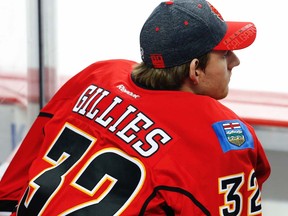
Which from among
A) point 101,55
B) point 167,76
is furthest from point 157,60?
point 101,55

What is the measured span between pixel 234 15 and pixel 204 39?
2.10ft

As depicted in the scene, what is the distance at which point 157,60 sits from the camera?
106 centimetres

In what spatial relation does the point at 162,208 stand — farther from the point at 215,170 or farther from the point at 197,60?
the point at 197,60

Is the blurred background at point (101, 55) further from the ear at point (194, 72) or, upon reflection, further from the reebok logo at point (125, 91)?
the ear at point (194, 72)

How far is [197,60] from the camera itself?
1.04 meters

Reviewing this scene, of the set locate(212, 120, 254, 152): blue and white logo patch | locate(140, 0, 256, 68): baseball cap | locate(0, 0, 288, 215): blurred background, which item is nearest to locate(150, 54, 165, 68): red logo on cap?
locate(140, 0, 256, 68): baseball cap

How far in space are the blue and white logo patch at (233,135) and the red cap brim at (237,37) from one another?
138 millimetres

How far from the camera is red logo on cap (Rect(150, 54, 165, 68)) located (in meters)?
1.06

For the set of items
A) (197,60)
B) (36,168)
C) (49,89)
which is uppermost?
(197,60)

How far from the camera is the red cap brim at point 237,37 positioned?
1054 mm

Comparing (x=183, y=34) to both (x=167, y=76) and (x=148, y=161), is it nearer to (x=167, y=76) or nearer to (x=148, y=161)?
(x=167, y=76)

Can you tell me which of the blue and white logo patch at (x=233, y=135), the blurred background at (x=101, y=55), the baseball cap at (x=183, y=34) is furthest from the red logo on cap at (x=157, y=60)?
the blurred background at (x=101, y=55)

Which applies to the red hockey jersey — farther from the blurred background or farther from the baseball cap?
the blurred background

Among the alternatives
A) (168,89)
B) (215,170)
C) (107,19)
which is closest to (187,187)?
(215,170)
